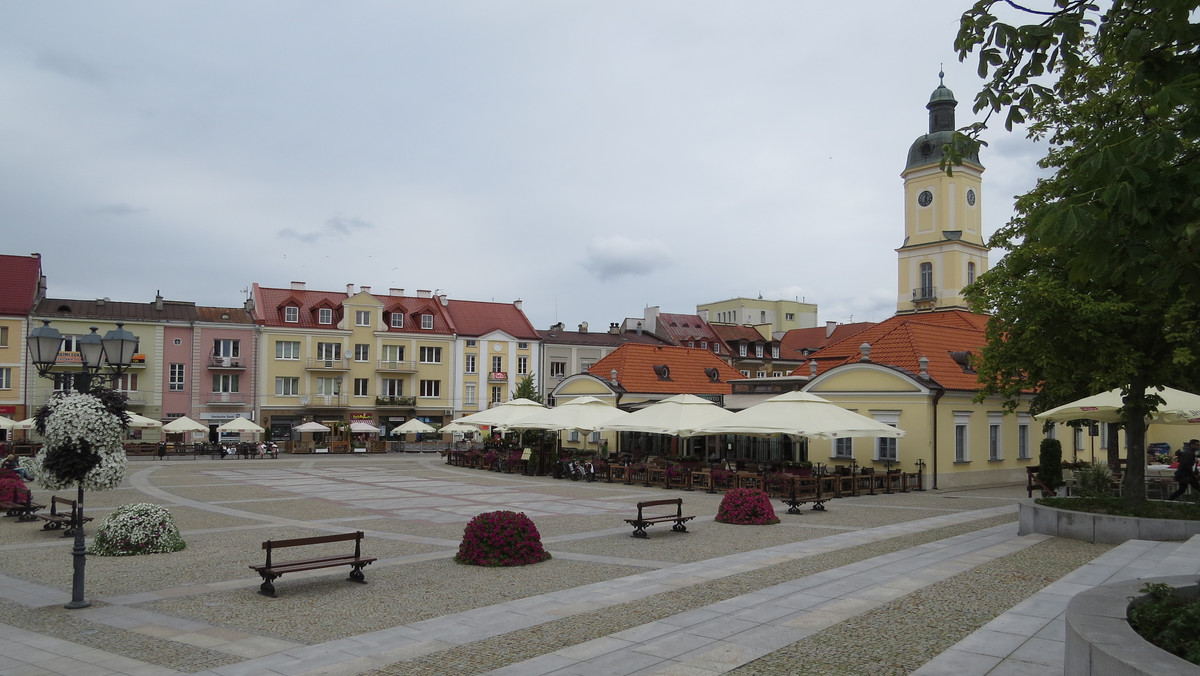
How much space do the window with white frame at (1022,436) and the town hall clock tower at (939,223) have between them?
21.5m

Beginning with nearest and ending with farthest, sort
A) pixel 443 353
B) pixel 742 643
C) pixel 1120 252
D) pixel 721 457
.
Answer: pixel 1120 252 < pixel 742 643 < pixel 721 457 < pixel 443 353

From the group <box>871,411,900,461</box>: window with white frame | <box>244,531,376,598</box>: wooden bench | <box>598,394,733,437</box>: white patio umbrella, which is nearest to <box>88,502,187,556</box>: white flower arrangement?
<box>244,531,376,598</box>: wooden bench

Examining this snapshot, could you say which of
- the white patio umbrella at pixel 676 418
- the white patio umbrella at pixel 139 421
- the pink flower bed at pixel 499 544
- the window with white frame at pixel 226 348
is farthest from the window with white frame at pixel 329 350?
the pink flower bed at pixel 499 544

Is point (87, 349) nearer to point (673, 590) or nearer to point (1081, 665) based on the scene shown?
point (673, 590)

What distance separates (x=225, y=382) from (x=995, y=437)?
49579mm

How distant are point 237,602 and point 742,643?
6.66 m

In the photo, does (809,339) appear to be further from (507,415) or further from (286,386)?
(507,415)

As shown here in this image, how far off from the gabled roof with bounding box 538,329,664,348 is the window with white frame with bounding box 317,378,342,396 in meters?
17.2

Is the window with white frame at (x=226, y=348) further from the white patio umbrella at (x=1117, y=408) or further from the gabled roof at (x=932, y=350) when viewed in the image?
the white patio umbrella at (x=1117, y=408)

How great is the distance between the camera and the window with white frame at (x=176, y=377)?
191 feet

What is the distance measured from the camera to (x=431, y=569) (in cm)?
1363

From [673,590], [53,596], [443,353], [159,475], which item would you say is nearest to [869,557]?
[673,590]

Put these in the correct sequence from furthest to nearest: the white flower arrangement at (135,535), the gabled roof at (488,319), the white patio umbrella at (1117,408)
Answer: the gabled roof at (488,319)
the white patio umbrella at (1117,408)
the white flower arrangement at (135,535)

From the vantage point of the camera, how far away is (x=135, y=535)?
582 inches
